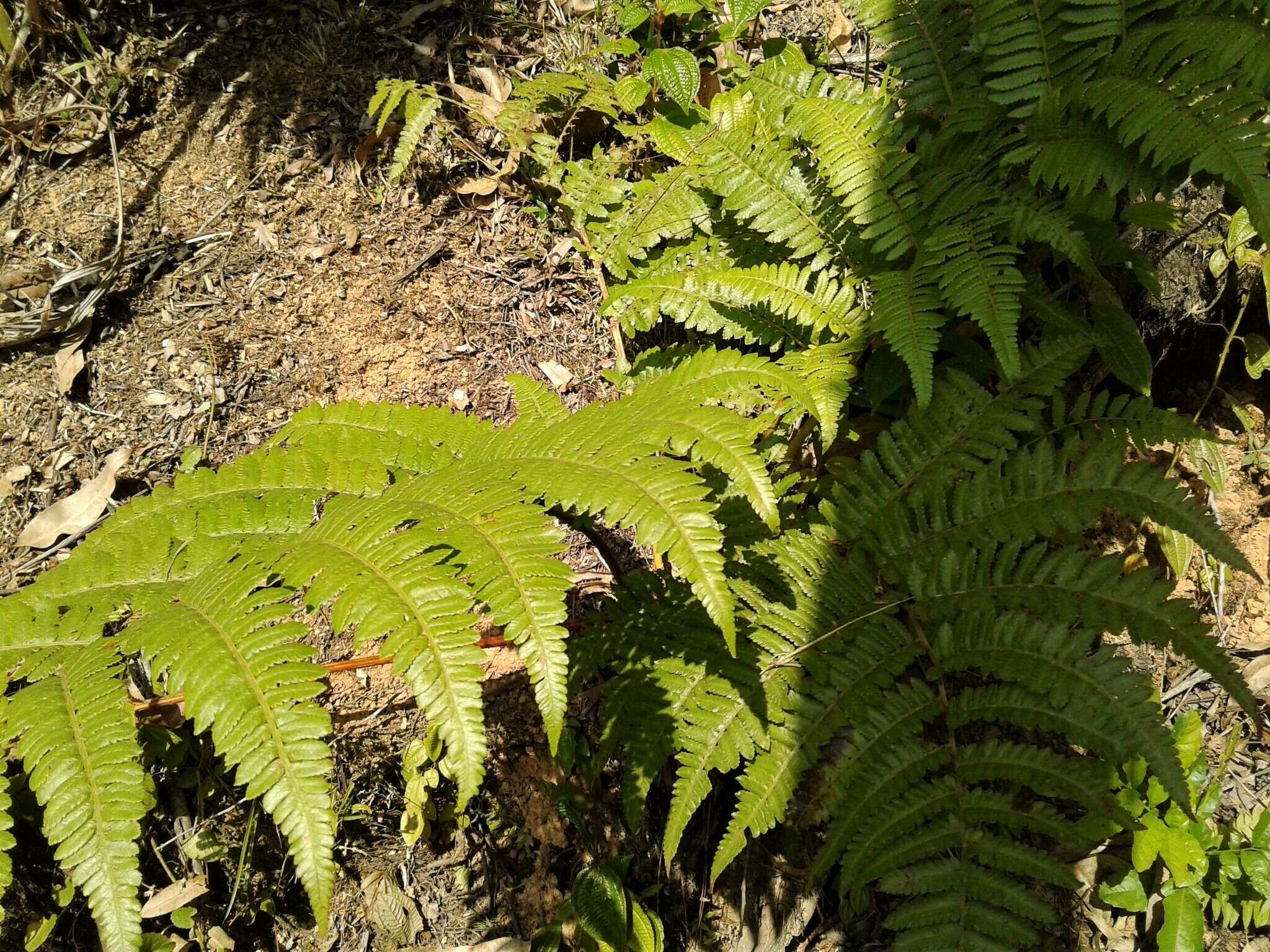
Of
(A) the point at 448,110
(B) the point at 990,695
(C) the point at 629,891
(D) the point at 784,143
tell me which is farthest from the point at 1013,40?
(C) the point at 629,891

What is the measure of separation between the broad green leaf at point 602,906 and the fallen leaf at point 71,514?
2.13 meters

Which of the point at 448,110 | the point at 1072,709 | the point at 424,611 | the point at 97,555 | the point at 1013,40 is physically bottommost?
the point at 1072,709

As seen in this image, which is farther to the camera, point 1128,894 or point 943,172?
point 1128,894

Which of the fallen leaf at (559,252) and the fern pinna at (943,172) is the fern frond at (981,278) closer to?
the fern pinna at (943,172)

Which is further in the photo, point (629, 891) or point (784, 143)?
point (784, 143)

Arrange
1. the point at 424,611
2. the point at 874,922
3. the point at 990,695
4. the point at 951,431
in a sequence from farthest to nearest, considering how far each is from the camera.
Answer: the point at 874,922, the point at 951,431, the point at 990,695, the point at 424,611

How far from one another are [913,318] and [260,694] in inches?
75.6

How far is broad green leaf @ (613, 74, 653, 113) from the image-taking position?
334cm

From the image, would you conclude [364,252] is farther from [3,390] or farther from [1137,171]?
[1137,171]

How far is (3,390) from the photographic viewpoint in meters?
3.19

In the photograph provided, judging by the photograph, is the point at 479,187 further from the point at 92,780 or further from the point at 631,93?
the point at 92,780

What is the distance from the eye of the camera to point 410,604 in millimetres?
1725

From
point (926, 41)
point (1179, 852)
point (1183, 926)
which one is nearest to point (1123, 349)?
point (926, 41)

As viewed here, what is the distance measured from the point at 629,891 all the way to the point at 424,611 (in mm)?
1414
